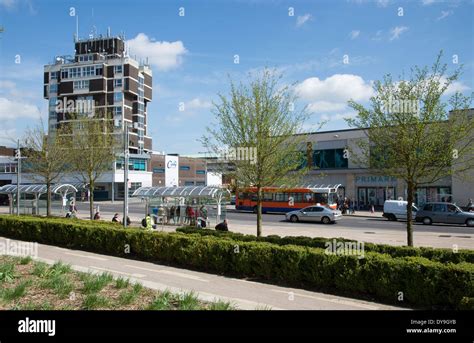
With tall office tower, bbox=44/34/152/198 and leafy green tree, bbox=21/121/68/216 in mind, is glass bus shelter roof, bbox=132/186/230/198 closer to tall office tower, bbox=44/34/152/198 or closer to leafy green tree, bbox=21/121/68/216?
leafy green tree, bbox=21/121/68/216

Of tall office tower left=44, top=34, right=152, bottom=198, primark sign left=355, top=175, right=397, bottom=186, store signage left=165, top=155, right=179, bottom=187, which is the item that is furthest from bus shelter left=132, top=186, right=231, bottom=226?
store signage left=165, top=155, right=179, bottom=187

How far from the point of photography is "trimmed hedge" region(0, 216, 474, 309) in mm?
8484

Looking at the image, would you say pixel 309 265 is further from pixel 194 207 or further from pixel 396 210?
pixel 396 210

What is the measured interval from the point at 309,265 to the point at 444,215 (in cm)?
2342

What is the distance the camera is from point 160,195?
99.6ft

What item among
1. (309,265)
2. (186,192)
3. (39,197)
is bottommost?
(309,265)

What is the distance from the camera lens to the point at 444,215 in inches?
1169

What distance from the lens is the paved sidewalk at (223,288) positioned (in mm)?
8625

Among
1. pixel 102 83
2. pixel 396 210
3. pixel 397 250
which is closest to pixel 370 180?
pixel 396 210

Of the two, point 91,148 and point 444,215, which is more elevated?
point 91,148

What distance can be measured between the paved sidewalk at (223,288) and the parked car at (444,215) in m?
23.6

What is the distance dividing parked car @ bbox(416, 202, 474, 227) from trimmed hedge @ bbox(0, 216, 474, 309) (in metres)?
22.7

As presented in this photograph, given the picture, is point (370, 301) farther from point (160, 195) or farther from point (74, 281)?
point (160, 195)

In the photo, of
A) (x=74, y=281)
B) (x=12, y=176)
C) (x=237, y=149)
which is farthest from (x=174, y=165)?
(x=74, y=281)
